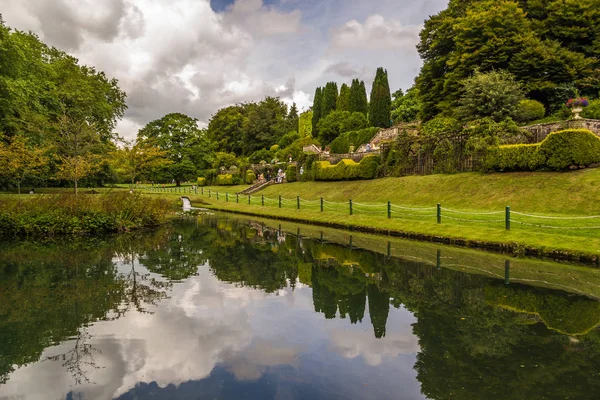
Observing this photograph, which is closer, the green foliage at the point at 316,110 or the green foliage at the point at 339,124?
the green foliage at the point at 339,124

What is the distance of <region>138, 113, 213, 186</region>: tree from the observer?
202ft

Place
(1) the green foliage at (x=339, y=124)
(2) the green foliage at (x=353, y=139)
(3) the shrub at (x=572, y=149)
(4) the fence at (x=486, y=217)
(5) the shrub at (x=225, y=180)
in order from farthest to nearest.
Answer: (1) the green foliage at (x=339, y=124) → (5) the shrub at (x=225, y=180) → (2) the green foliage at (x=353, y=139) → (3) the shrub at (x=572, y=149) → (4) the fence at (x=486, y=217)

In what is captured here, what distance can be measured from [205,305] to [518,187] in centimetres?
1642

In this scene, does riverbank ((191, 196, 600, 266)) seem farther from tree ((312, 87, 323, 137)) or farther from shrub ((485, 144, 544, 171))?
tree ((312, 87, 323, 137))

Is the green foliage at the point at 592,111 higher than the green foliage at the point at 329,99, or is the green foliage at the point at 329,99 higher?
the green foliage at the point at 329,99

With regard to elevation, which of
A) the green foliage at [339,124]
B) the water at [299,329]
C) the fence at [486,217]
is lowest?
the water at [299,329]

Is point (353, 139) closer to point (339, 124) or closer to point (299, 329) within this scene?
point (339, 124)

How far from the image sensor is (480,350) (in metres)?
5.00

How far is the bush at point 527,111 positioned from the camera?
26953 millimetres

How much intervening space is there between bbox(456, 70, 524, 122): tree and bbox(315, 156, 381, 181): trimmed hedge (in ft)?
25.1

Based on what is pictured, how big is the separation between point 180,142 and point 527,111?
168ft

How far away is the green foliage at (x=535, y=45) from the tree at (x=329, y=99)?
33932mm

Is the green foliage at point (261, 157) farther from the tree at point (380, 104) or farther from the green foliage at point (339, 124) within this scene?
the tree at point (380, 104)

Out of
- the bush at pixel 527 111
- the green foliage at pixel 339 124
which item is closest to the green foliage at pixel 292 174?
the green foliage at pixel 339 124
